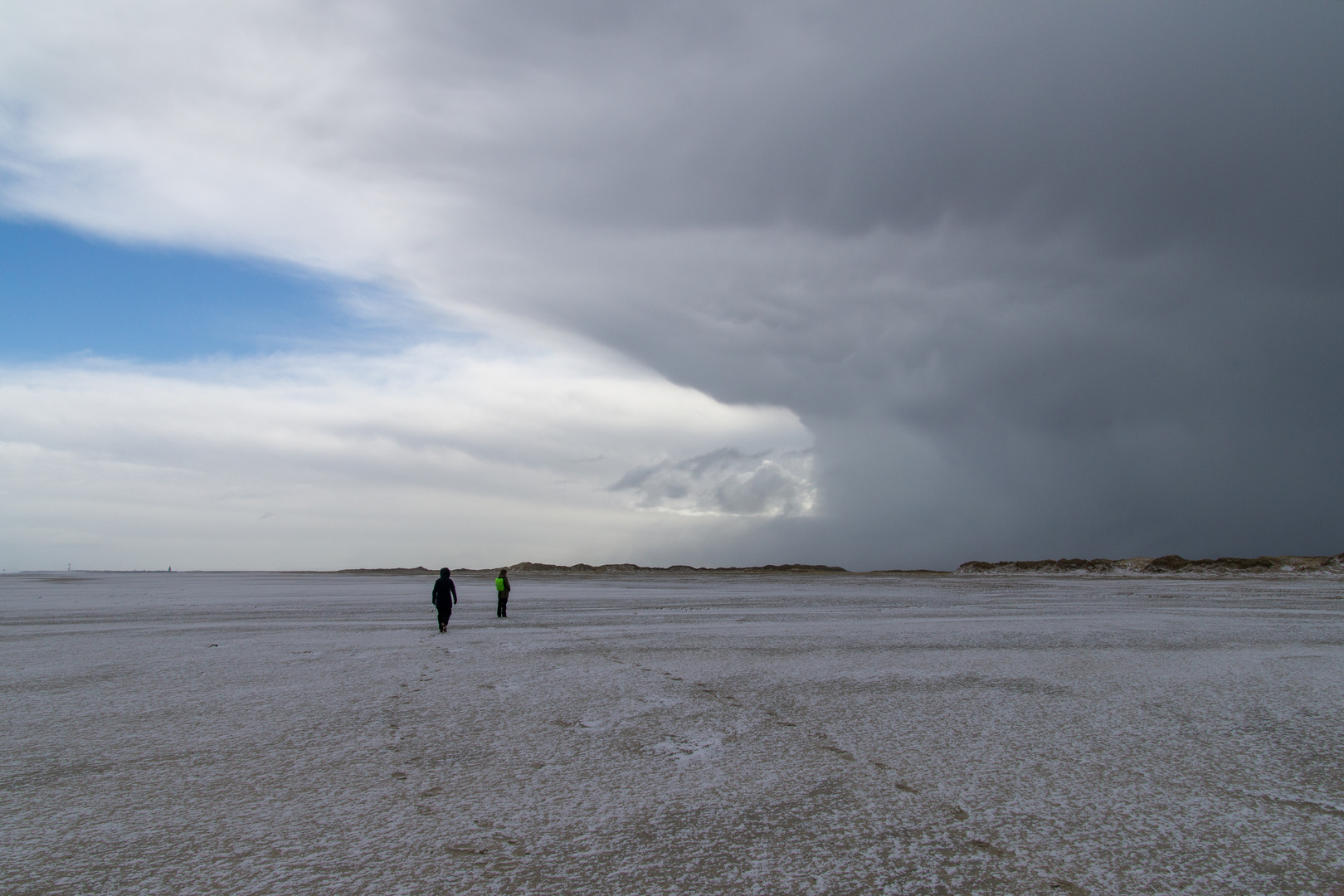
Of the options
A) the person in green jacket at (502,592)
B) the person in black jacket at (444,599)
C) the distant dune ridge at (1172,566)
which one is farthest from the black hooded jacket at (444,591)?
the distant dune ridge at (1172,566)

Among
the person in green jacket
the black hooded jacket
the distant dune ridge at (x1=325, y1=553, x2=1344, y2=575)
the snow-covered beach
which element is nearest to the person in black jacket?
the black hooded jacket

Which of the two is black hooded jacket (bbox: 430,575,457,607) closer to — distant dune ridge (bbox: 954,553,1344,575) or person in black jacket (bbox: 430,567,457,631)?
person in black jacket (bbox: 430,567,457,631)

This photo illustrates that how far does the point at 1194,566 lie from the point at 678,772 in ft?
361

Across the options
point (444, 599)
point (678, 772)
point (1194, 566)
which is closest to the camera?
point (678, 772)

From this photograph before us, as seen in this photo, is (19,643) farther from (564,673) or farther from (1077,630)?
(1077,630)

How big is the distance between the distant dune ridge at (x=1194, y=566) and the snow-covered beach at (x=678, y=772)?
3452 inches

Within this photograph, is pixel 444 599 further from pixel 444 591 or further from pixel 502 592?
pixel 502 592

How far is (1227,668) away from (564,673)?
1089 cm

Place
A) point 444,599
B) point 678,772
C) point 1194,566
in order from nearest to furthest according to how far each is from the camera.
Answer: point 678,772
point 444,599
point 1194,566

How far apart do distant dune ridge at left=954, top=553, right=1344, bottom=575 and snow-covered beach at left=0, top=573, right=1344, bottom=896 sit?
8768 centimetres

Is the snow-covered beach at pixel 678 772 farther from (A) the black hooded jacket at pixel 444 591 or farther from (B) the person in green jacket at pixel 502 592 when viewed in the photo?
(B) the person in green jacket at pixel 502 592

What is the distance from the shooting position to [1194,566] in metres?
94.5

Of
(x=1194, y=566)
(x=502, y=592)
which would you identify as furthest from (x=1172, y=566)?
(x=502, y=592)

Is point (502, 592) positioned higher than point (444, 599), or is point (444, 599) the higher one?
point (444, 599)
